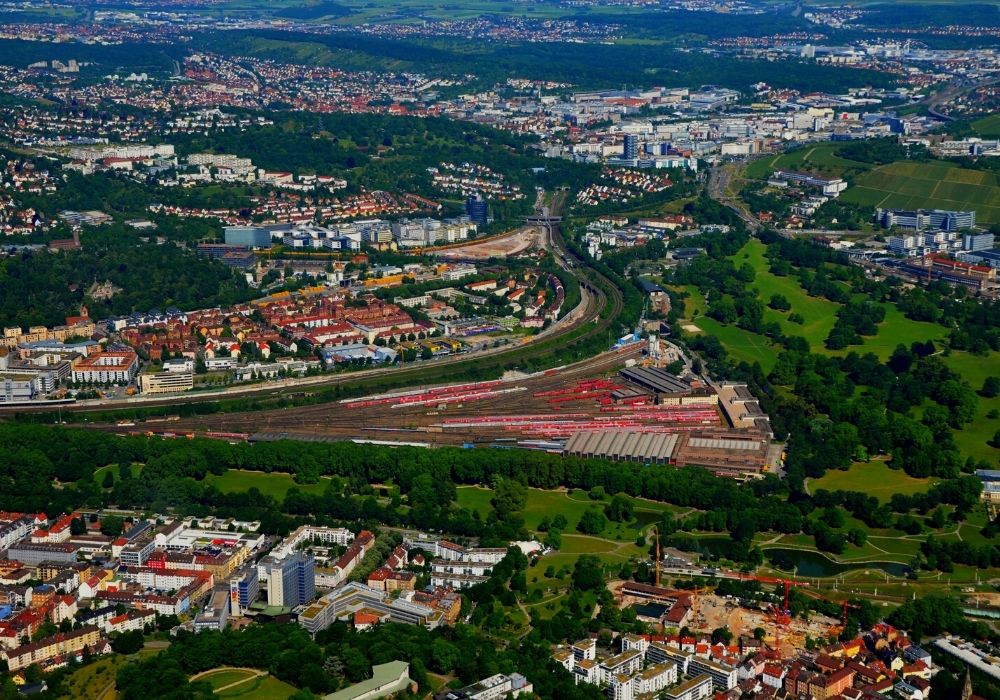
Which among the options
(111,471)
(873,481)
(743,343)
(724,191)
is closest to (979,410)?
(873,481)

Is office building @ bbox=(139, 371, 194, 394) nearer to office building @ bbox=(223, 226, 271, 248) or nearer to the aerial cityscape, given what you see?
the aerial cityscape

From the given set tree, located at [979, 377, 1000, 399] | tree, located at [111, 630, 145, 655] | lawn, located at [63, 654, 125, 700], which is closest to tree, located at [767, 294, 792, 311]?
tree, located at [979, 377, 1000, 399]

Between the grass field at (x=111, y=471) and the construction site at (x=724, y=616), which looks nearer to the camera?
the construction site at (x=724, y=616)

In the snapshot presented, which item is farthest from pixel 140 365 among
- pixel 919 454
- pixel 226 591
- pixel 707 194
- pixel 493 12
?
pixel 493 12

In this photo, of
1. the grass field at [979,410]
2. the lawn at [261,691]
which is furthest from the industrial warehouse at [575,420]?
the lawn at [261,691]

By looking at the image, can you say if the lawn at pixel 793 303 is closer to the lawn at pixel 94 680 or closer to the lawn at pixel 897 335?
the lawn at pixel 897 335
